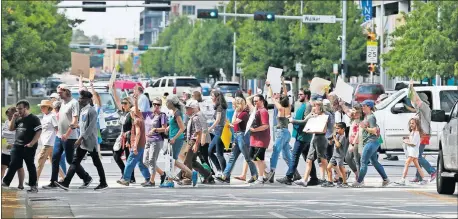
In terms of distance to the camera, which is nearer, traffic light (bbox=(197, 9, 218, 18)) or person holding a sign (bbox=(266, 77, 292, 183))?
person holding a sign (bbox=(266, 77, 292, 183))

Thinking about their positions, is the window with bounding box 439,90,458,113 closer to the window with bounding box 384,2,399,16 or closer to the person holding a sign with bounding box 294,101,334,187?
the person holding a sign with bounding box 294,101,334,187

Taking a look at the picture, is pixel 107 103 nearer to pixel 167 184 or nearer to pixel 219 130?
pixel 219 130

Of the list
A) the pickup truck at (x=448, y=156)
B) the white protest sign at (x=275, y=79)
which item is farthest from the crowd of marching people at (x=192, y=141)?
the pickup truck at (x=448, y=156)

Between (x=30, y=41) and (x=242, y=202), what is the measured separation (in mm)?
47656

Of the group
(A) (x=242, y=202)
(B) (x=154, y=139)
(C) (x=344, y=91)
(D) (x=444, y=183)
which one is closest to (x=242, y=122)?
(B) (x=154, y=139)

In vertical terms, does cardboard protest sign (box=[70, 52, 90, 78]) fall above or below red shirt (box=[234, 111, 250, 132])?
above

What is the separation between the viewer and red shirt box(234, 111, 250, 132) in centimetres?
2522

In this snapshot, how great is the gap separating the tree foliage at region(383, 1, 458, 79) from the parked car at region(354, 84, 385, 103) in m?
1.55

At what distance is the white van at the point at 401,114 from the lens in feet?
102

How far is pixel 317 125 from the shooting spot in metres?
24.2

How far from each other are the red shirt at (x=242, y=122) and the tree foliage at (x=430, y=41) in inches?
1178

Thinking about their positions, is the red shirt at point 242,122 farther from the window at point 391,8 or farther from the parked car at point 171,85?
the window at point 391,8

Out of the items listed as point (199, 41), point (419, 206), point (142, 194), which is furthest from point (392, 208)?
point (199, 41)

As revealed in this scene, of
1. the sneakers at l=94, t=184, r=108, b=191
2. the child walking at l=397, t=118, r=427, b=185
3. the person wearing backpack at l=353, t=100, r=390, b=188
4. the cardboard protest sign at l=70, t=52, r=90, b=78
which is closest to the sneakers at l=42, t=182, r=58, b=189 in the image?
the sneakers at l=94, t=184, r=108, b=191
